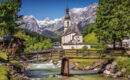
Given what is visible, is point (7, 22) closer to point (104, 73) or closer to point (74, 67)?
point (74, 67)

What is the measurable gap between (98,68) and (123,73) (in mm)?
8090

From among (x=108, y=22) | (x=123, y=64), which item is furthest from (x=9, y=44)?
(x=123, y=64)

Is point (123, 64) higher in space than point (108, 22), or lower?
lower

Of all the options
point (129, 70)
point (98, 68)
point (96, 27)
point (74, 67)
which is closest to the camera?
point (129, 70)

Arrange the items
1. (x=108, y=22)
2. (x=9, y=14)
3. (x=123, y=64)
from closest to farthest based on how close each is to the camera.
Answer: (x=123, y=64)
(x=9, y=14)
(x=108, y=22)

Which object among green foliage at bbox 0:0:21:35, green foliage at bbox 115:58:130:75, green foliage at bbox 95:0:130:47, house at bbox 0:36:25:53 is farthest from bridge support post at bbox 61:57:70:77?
house at bbox 0:36:25:53

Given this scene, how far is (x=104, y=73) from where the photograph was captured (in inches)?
1254

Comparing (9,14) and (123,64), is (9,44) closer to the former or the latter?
(9,14)

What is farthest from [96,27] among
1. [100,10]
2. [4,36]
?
[4,36]

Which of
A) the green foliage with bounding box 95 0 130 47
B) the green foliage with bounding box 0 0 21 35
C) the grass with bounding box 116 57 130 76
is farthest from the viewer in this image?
the green foliage with bounding box 95 0 130 47

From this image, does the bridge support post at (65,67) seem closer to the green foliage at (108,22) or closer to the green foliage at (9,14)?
the green foliage at (108,22)

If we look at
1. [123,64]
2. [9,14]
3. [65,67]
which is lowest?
[65,67]

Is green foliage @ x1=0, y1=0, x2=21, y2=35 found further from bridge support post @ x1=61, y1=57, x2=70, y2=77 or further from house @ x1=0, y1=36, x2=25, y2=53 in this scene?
bridge support post @ x1=61, y1=57, x2=70, y2=77

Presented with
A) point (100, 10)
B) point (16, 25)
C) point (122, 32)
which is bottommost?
point (122, 32)
